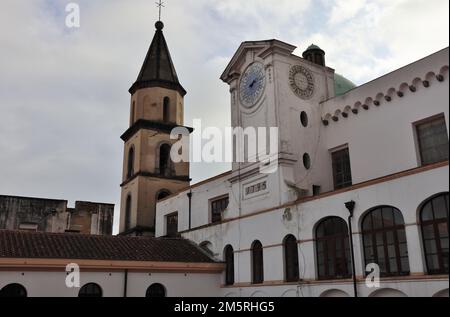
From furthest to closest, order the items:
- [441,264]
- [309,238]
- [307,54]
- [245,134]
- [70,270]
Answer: [307,54], [245,134], [70,270], [309,238], [441,264]

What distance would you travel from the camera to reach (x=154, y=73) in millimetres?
37125

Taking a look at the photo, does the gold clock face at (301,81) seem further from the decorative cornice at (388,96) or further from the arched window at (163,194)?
the arched window at (163,194)

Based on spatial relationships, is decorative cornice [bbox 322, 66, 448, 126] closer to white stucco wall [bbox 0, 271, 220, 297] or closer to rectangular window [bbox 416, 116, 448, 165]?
rectangular window [bbox 416, 116, 448, 165]

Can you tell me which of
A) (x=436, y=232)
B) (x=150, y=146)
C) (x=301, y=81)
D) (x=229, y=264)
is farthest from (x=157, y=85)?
(x=436, y=232)

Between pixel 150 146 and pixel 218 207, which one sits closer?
pixel 218 207

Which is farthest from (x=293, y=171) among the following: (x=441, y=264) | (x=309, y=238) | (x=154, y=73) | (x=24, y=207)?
(x=24, y=207)

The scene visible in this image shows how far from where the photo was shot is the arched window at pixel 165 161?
3538cm

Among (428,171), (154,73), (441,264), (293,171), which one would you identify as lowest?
(441,264)

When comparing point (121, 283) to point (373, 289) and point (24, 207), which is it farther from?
point (24, 207)

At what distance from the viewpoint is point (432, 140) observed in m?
17.8

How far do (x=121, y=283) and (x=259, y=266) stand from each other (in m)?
6.47

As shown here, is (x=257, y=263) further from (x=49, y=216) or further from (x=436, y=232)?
(x=49, y=216)

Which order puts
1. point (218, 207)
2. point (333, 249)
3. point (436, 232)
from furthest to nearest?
1. point (218, 207)
2. point (333, 249)
3. point (436, 232)

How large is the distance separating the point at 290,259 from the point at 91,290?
359 inches
